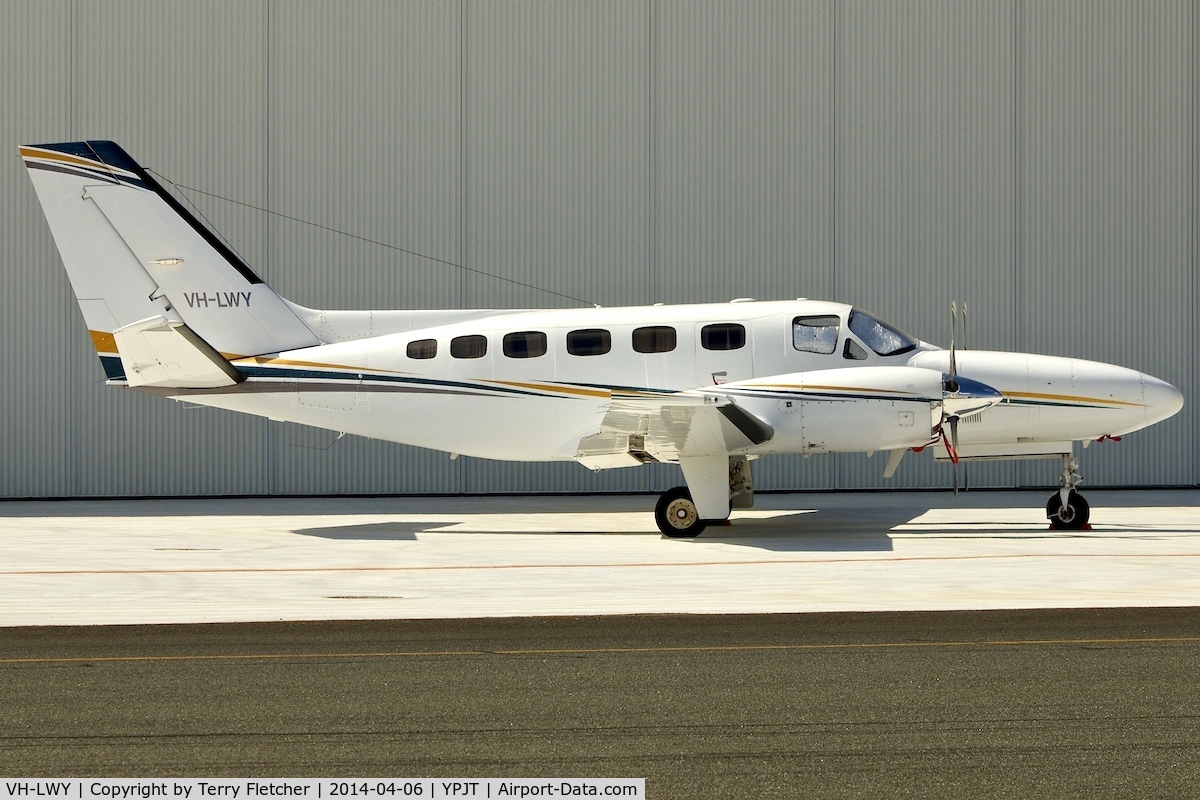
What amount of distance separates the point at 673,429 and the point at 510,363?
3262 millimetres

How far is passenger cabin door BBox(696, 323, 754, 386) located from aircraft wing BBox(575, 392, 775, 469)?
1.38 meters

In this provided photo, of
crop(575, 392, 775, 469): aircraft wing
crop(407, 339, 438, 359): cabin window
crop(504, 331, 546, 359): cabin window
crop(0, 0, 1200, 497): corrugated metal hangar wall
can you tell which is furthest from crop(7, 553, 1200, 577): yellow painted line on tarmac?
crop(0, 0, 1200, 497): corrugated metal hangar wall

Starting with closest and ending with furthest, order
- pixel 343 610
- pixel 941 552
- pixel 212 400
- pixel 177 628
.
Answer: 1. pixel 177 628
2. pixel 343 610
3. pixel 941 552
4. pixel 212 400

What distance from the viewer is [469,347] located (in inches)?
650

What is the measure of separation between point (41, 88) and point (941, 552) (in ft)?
62.5

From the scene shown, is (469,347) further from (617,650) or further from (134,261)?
(617,650)

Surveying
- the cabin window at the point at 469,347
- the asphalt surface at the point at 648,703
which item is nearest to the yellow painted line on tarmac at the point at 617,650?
the asphalt surface at the point at 648,703

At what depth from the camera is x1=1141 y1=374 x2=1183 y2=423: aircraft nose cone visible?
1580 centimetres

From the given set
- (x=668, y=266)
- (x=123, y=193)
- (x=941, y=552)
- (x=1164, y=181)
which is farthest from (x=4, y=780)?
(x=1164, y=181)

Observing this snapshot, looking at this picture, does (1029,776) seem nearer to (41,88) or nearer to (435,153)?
(435,153)

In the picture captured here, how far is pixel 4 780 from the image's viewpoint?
4.53 meters

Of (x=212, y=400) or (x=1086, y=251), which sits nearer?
(x=212, y=400)

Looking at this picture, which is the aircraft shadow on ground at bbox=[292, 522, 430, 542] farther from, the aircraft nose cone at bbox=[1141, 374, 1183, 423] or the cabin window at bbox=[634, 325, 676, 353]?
the aircraft nose cone at bbox=[1141, 374, 1183, 423]

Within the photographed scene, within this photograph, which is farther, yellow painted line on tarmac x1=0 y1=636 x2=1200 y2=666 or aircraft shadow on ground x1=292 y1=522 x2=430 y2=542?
aircraft shadow on ground x1=292 y1=522 x2=430 y2=542
